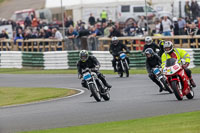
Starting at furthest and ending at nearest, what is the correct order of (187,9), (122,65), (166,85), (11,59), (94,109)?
(11,59) < (187,9) < (122,65) < (166,85) < (94,109)

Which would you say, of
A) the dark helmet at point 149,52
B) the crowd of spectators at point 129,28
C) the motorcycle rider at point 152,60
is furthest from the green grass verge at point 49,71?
the dark helmet at point 149,52

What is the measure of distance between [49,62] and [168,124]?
838 inches

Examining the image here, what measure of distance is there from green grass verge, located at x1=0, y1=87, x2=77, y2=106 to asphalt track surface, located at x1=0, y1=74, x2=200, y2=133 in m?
0.93

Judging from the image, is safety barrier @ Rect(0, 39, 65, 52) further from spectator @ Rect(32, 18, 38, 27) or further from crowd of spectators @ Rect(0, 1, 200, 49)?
spectator @ Rect(32, 18, 38, 27)

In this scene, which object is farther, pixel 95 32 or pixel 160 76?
pixel 95 32

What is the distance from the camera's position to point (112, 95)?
1797 cm

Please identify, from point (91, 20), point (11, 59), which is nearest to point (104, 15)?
point (91, 20)

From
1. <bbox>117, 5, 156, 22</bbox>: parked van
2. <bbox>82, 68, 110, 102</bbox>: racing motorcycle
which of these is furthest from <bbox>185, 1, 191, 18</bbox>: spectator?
<bbox>82, 68, 110, 102</bbox>: racing motorcycle

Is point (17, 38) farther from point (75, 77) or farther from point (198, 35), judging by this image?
point (198, 35)

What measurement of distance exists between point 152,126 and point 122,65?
569 inches

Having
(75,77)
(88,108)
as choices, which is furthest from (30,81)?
(88,108)

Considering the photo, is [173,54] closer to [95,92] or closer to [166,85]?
[95,92]

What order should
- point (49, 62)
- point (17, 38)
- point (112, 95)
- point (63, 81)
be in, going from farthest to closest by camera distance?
point (17, 38) < point (49, 62) < point (63, 81) < point (112, 95)

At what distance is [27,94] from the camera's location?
65.9 ft
